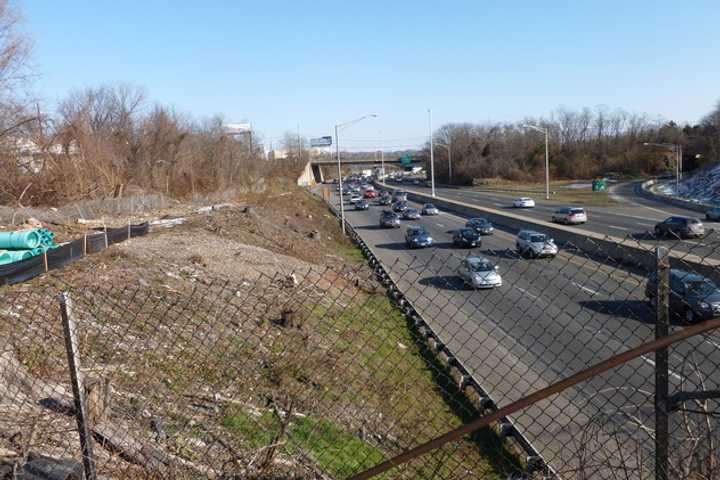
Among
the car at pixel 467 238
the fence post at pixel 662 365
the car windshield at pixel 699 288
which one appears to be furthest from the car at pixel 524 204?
the fence post at pixel 662 365

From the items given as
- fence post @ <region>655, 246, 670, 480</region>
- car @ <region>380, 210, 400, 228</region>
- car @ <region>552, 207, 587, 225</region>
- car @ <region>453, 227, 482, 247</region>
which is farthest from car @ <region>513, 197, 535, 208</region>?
fence post @ <region>655, 246, 670, 480</region>

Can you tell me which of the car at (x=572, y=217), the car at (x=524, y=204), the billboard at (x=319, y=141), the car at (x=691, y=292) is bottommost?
the car at (x=524, y=204)

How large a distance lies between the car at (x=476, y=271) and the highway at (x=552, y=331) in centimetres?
28

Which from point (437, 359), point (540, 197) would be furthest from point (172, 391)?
point (540, 197)

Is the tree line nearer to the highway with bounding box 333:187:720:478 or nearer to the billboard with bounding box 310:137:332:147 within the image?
the billboard with bounding box 310:137:332:147

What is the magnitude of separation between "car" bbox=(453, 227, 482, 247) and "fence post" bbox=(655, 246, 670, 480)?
3077cm

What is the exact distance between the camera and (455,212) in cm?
5859

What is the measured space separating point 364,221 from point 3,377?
49.4 metres

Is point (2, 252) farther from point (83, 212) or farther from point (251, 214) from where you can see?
point (251, 214)

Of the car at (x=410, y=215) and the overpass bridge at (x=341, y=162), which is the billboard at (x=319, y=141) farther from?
the car at (x=410, y=215)

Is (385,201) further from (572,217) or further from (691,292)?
(691,292)

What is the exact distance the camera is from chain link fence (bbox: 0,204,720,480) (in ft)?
14.6

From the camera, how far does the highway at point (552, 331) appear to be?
6227 mm

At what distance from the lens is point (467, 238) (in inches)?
1351
